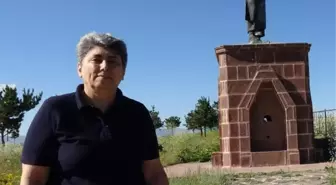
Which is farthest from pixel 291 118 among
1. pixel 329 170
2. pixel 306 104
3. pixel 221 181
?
pixel 221 181

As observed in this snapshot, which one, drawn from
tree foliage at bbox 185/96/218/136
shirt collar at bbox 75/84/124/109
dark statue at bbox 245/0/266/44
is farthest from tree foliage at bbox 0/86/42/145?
shirt collar at bbox 75/84/124/109

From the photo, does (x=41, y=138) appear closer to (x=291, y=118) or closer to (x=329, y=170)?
(x=329, y=170)

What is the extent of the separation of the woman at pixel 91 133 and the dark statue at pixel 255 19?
9652 mm

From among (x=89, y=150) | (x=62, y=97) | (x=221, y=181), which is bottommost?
(x=221, y=181)

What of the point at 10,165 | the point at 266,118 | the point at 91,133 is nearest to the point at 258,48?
the point at 266,118

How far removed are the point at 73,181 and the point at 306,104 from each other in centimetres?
975

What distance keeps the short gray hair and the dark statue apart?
379 inches

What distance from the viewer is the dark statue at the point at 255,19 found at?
11867 millimetres

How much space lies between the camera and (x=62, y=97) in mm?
2373

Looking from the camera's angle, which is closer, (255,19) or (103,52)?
(103,52)

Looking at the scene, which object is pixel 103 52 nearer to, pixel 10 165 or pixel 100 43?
pixel 100 43

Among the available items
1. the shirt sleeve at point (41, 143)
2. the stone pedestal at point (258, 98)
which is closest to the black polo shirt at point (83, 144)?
the shirt sleeve at point (41, 143)

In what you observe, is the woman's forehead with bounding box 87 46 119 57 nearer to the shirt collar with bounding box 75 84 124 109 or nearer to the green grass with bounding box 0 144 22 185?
the shirt collar with bounding box 75 84 124 109

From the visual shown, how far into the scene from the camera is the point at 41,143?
7.46 ft
